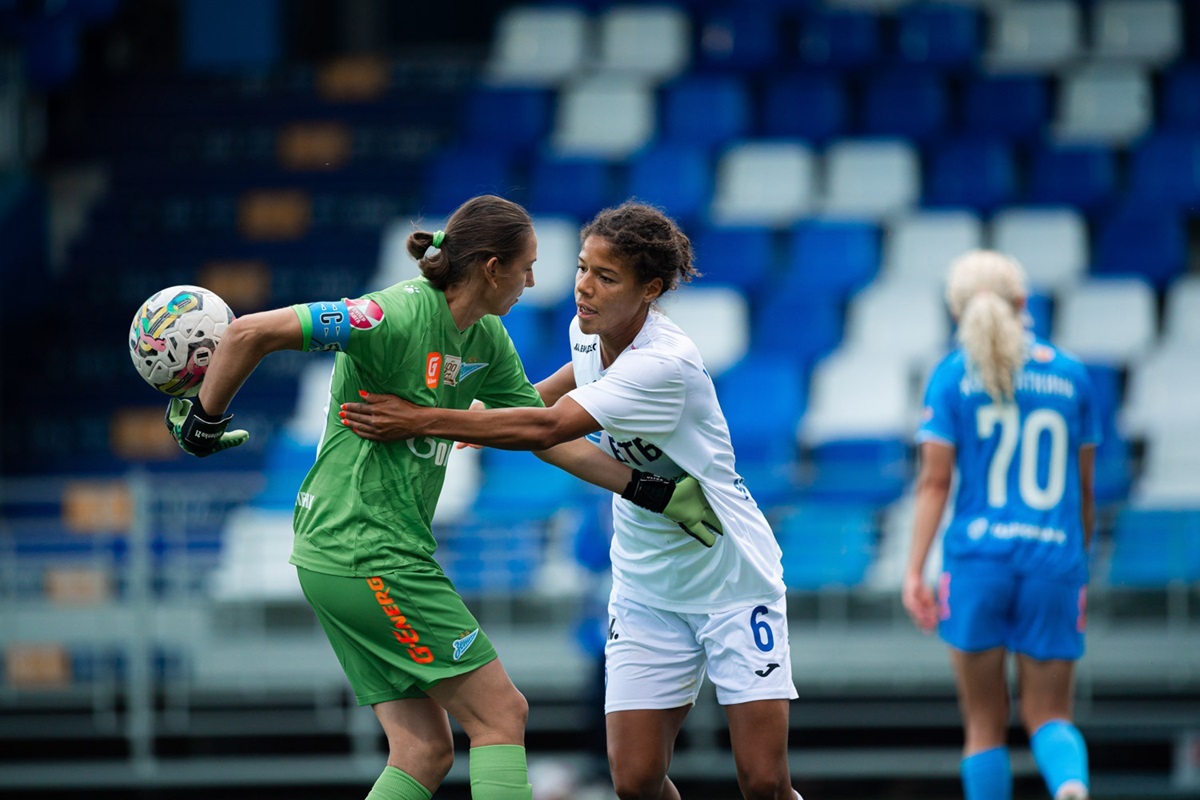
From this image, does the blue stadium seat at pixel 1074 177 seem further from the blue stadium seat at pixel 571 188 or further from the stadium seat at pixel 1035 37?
the blue stadium seat at pixel 571 188

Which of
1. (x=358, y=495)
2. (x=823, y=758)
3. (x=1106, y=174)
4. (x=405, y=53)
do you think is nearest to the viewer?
(x=358, y=495)

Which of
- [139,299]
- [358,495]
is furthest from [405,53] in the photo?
[358,495]

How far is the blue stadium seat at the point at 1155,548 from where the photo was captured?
291 inches

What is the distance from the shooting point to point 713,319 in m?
9.12

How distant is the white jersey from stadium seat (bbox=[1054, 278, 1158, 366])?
516cm

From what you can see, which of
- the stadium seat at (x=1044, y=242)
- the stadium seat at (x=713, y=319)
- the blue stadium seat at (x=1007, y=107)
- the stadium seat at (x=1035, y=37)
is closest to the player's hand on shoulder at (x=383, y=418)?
the stadium seat at (x=713, y=319)

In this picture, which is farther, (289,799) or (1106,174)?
(1106,174)

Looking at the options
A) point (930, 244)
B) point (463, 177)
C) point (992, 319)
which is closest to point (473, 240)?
point (992, 319)

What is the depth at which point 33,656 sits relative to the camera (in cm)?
795

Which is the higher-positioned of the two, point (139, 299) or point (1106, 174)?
point (1106, 174)

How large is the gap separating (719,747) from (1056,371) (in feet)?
12.8

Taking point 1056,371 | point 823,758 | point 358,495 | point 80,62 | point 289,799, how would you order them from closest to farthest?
1. point 358,495
2. point 1056,371
3. point 823,758
4. point 289,799
5. point 80,62

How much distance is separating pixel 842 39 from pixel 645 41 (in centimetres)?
143

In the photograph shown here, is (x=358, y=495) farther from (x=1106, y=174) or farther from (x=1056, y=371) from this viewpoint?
(x=1106, y=174)
